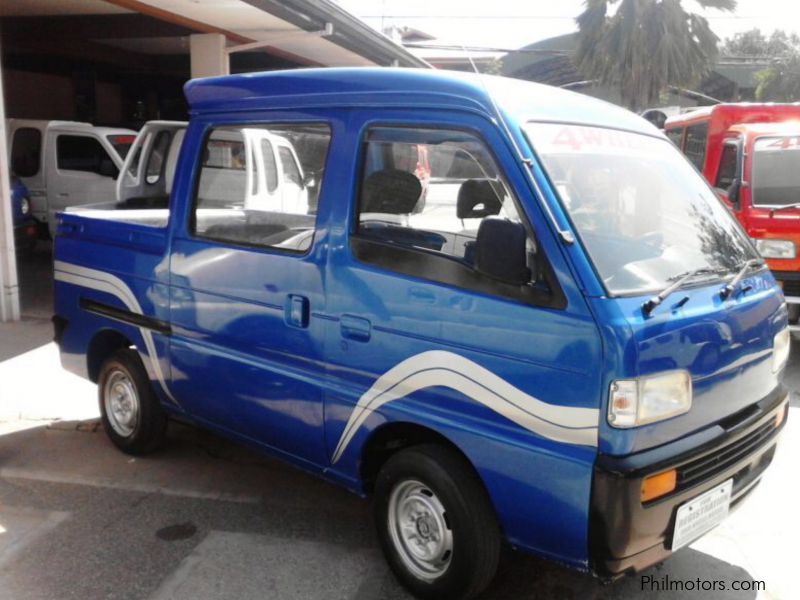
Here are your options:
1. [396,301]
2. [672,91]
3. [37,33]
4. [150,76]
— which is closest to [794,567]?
[396,301]

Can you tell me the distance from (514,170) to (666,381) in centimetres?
91

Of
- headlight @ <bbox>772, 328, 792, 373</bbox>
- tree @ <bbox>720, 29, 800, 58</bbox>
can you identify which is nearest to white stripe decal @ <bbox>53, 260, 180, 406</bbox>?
headlight @ <bbox>772, 328, 792, 373</bbox>

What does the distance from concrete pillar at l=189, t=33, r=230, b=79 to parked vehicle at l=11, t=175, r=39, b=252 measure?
3155mm

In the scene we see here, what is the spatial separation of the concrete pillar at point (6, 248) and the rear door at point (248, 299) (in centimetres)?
452

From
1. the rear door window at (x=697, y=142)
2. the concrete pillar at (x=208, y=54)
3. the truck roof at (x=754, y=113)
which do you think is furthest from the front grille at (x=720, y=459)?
the concrete pillar at (x=208, y=54)

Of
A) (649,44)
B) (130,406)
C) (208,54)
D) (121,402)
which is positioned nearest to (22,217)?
(208,54)

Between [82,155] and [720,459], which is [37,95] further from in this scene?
[720,459]

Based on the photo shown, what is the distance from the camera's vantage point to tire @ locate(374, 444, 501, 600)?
3.02 metres

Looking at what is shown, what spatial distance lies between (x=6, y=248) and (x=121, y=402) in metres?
3.87

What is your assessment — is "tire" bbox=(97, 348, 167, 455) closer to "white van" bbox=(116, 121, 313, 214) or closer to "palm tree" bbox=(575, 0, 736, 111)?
"white van" bbox=(116, 121, 313, 214)

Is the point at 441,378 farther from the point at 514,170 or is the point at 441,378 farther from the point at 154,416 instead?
the point at 154,416

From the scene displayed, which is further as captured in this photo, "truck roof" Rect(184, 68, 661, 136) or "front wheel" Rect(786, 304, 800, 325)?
"front wheel" Rect(786, 304, 800, 325)

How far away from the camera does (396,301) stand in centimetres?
317

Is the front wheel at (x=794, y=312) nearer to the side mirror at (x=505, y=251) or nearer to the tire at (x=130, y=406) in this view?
the side mirror at (x=505, y=251)
